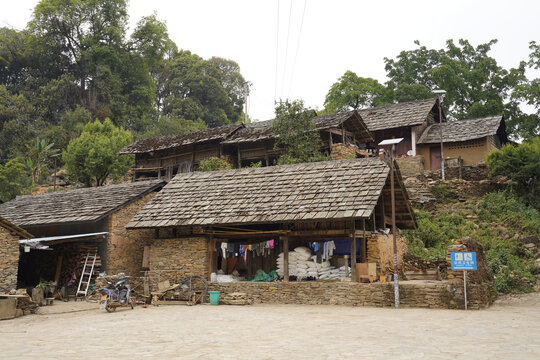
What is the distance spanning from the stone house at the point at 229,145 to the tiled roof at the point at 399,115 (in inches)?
56.0

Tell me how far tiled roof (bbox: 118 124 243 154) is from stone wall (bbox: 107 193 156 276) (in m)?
12.1

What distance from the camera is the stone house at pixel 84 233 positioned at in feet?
61.4

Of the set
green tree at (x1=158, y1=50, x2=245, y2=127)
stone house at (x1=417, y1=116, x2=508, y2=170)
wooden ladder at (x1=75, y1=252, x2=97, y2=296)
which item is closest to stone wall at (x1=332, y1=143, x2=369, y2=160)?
stone house at (x1=417, y1=116, x2=508, y2=170)

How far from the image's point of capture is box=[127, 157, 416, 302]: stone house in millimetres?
15047

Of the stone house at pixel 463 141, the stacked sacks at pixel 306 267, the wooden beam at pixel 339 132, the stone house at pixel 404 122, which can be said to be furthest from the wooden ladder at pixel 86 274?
the stone house at pixel 463 141

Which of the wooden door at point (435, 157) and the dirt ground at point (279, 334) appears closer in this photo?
the dirt ground at point (279, 334)

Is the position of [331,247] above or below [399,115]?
below

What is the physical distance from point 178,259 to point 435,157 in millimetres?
19558

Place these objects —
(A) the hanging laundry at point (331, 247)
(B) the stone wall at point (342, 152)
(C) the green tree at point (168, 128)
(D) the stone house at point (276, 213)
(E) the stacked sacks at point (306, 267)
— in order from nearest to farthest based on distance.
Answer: (D) the stone house at point (276, 213)
(E) the stacked sacks at point (306, 267)
(A) the hanging laundry at point (331, 247)
(B) the stone wall at point (342, 152)
(C) the green tree at point (168, 128)

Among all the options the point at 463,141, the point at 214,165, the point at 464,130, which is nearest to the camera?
the point at 214,165

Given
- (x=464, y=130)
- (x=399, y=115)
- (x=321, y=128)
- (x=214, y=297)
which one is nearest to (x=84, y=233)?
(x=214, y=297)

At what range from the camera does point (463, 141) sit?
29422 millimetres

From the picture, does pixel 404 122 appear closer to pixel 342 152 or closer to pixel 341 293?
pixel 342 152

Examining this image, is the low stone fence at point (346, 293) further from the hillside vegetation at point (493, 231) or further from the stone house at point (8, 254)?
the stone house at point (8, 254)
